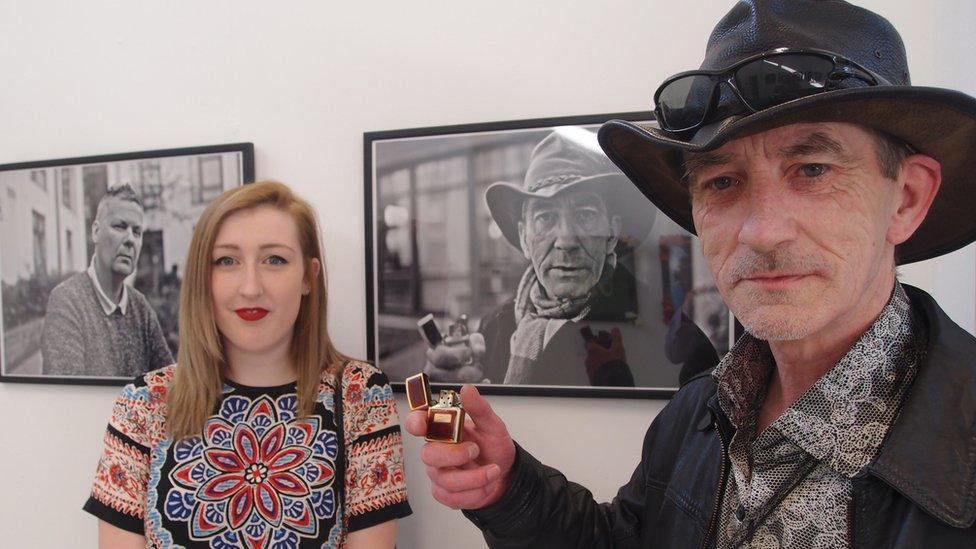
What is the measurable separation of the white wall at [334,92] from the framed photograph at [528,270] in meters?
0.06

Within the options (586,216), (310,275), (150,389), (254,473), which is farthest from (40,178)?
(586,216)

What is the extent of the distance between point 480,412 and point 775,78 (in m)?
0.55

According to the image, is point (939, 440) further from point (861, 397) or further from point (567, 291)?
point (567, 291)

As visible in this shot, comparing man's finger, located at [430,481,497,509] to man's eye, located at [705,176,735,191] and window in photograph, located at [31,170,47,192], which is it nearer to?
man's eye, located at [705,176,735,191]

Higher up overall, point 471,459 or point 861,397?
point 861,397

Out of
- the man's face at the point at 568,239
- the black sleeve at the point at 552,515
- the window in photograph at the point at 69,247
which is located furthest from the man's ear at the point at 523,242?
the window in photograph at the point at 69,247

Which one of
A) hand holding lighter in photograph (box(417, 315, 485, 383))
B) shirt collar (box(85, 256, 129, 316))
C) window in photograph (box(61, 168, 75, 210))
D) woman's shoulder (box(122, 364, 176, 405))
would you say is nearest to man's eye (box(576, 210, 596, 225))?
hand holding lighter in photograph (box(417, 315, 485, 383))

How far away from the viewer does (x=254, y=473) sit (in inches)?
43.5

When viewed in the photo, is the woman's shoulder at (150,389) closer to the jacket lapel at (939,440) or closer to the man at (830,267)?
the man at (830,267)

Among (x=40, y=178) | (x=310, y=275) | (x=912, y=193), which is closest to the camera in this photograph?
(x=912, y=193)

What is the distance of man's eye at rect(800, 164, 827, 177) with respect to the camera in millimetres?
600

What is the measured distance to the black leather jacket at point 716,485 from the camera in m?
0.54

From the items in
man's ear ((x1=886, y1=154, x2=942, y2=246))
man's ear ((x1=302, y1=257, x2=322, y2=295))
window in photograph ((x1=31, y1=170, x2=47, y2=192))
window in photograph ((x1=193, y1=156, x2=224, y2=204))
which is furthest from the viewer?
window in photograph ((x1=31, y1=170, x2=47, y2=192))

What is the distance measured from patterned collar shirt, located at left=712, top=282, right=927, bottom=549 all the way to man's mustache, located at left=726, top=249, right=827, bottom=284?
12 centimetres
